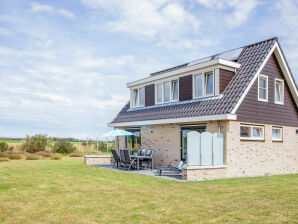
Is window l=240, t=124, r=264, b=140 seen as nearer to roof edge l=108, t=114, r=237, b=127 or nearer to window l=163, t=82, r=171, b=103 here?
roof edge l=108, t=114, r=237, b=127

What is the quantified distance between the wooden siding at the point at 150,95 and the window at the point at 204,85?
13.0 feet

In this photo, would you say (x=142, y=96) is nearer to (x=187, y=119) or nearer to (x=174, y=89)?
(x=174, y=89)

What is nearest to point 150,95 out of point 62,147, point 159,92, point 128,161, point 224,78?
point 159,92

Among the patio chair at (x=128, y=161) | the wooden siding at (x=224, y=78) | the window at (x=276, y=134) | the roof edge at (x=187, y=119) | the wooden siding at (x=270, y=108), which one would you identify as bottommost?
the patio chair at (x=128, y=161)

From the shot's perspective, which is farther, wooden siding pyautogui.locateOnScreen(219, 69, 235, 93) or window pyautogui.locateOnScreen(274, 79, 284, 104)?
window pyautogui.locateOnScreen(274, 79, 284, 104)

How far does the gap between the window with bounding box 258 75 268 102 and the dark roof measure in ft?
3.66

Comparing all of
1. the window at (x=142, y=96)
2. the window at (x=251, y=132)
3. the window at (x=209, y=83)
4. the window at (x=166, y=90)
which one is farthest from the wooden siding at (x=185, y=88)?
the window at (x=142, y=96)

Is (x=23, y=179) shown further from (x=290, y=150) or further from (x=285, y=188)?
(x=290, y=150)

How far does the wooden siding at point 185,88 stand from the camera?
17500 millimetres

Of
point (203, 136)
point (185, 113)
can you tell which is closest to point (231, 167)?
point (203, 136)

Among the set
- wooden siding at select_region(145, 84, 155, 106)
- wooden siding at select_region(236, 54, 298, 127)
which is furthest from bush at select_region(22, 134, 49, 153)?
wooden siding at select_region(236, 54, 298, 127)

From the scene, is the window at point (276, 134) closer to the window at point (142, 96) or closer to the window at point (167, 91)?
the window at point (167, 91)

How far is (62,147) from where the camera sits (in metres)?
32.7

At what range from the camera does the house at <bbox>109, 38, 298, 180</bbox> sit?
14836 mm
